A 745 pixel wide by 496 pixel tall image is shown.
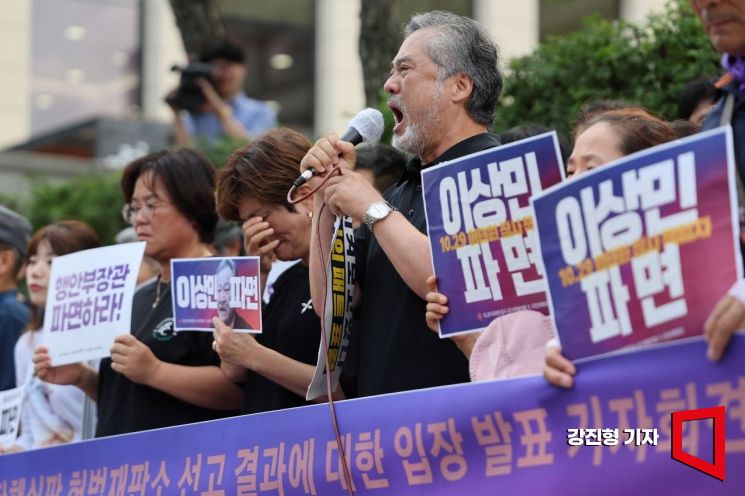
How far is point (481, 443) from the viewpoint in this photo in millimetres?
3258

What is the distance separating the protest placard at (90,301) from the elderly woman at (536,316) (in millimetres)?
1569

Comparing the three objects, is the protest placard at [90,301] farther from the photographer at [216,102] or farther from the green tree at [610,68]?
the photographer at [216,102]

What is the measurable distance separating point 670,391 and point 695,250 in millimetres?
335

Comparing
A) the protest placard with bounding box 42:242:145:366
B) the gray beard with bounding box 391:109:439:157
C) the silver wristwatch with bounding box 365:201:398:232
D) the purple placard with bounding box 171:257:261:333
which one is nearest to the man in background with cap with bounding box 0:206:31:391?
the protest placard with bounding box 42:242:145:366

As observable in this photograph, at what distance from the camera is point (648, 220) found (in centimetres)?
281

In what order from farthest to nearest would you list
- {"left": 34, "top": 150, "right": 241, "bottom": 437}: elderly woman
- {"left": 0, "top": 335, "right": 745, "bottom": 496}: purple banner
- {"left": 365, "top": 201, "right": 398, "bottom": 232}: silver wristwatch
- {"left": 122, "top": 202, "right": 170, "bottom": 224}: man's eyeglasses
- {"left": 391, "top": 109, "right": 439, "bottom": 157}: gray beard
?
{"left": 122, "top": 202, "right": 170, "bottom": 224}: man's eyeglasses
{"left": 34, "top": 150, "right": 241, "bottom": 437}: elderly woman
{"left": 391, "top": 109, "right": 439, "bottom": 157}: gray beard
{"left": 365, "top": 201, "right": 398, "bottom": 232}: silver wristwatch
{"left": 0, "top": 335, "right": 745, "bottom": 496}: purple banner

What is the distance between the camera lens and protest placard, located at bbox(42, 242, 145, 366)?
15.7ft

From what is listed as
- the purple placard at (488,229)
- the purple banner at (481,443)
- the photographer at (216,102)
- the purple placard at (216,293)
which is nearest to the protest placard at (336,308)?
the purple banner at (481,443)

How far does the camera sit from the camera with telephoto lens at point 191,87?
Answer: 930 cm

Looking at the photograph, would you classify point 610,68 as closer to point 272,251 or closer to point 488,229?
point 272,251

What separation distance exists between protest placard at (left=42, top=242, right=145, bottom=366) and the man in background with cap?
1.17 metres

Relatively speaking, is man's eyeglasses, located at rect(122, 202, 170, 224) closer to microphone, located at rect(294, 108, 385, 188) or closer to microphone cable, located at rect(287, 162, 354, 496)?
microphone cable, located at rect(287, 162, 354, 496)

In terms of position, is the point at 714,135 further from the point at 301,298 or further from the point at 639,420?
the point at 301,298

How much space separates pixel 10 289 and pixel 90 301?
5.40 ft
